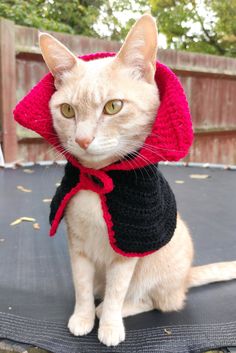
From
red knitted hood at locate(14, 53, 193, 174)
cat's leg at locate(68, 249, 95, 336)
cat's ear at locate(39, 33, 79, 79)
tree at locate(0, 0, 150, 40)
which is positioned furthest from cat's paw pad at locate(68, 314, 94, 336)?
tree at locate(0, 0, 150, 40)

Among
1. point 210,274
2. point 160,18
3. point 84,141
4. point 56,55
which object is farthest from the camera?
point 160,18

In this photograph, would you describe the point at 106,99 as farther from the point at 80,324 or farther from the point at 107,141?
the point at 80,324

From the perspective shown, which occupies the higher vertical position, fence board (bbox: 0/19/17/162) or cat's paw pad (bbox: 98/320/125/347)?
fence board (bbox: 0/19/17/162)

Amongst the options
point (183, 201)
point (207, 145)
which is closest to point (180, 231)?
point (183, 201)

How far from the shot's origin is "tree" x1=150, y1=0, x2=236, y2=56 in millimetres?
7320

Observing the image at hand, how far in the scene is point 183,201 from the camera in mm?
2350

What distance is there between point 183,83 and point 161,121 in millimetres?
3680

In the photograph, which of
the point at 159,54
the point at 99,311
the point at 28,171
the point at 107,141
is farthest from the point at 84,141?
the point at 159,54

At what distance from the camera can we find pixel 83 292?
1.03 m

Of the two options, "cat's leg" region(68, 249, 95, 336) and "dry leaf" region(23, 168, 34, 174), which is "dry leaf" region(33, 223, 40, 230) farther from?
"dry leaf" region(23, 168, 34, 174)

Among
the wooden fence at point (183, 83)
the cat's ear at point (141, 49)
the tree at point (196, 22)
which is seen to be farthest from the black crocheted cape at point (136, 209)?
the tree at point (196, 22)

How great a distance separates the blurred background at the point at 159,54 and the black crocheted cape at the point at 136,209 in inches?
18.9

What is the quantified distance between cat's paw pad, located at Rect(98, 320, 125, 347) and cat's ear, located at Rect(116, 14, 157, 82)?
0.62 m

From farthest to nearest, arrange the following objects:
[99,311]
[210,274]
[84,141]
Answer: [210,274]
[99,311]
[84,141]
